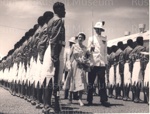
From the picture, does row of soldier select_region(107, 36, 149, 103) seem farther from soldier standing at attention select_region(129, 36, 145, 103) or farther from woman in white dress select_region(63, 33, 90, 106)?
woman in white dress select_region(63, 33, 90, 106)

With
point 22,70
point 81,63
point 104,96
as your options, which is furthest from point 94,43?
point 22,70

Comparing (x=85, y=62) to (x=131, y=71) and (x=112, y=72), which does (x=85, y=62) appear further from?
(x=112, y=72)

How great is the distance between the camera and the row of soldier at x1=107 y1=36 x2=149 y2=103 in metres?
10.6

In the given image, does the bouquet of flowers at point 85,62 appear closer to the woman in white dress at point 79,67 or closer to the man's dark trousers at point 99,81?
the woman in white dress at point 79,67

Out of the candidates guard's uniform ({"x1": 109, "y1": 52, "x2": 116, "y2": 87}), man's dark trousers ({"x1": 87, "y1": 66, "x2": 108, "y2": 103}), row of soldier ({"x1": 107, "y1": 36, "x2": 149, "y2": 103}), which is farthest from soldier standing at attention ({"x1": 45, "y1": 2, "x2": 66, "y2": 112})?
guard's uniform ({"x1": 109, "y1": 52, "x2": 116, "y2": 87})

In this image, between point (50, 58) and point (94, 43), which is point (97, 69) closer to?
point (94, 43)

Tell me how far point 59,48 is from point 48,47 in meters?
0.28

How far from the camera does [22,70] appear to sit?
12727 mm

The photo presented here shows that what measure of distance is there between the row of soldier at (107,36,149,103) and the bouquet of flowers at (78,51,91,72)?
1.62 m

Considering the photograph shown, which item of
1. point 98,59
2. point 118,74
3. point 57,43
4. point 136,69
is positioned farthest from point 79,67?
point 57,43

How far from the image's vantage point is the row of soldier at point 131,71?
34.8 ft

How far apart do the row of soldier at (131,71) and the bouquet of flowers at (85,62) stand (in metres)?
1.62

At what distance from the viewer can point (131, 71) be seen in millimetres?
11562

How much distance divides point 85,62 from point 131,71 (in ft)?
7.04
